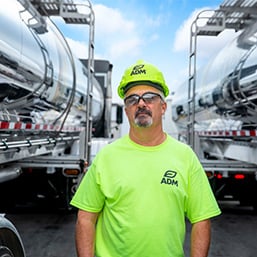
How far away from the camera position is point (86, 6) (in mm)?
5441

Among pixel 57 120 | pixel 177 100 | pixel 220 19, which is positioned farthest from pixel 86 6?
pixel 177 100

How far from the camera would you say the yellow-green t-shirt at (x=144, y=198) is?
1.75 metres

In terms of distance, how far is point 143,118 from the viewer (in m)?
1.81

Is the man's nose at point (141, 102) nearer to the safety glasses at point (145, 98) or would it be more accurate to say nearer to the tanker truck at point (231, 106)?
the safety glasses at point (145, 98)

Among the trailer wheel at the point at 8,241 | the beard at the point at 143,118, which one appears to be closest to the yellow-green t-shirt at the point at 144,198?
the beard at the point at 143,118

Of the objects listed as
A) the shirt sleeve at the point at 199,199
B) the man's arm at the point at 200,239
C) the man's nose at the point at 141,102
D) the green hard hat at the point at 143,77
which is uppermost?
the green hard hat at the point at 143,77

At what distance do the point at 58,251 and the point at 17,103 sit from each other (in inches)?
68.8

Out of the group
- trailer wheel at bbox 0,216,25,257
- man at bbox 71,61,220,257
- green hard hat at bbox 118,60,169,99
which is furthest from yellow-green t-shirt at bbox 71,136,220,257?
trailer wheel at bbox 0,216,25,257

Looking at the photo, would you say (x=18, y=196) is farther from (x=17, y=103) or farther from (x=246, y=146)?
(x=246, y=146)

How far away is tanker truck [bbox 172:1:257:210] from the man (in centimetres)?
261

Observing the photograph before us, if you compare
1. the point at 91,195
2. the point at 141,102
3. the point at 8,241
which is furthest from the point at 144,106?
the point at 8,241

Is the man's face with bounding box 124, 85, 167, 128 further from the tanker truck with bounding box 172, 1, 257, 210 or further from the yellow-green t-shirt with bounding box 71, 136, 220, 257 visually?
the tanker truck with bounding box 172, 1, 257, 210

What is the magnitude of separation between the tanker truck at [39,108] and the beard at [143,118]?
952 mm

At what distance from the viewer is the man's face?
1.81m
